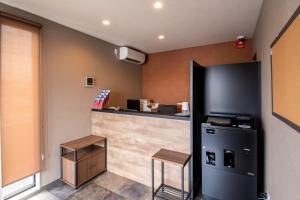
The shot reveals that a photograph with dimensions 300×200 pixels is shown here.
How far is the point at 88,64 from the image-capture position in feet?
10.8

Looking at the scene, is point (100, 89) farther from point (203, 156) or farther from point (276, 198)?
point (276, 198)

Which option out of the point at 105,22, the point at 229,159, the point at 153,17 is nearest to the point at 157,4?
the point at 153,17

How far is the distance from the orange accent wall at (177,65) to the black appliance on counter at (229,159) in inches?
90.9

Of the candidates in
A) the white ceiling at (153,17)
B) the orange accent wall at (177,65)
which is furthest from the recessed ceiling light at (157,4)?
the orange accent wall at (177,65)

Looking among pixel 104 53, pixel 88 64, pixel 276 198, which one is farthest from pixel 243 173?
pixel 104 53

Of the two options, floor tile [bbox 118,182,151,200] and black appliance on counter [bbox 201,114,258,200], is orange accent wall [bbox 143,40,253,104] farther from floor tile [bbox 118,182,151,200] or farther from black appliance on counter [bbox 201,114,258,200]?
floor tile [bbox 118,182,151,200]

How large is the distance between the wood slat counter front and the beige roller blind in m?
1.11

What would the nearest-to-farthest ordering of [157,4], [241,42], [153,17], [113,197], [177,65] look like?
1. [157,4]
2. [113,197]
3. [153,17]
4. [241,42]
5. [177,65]

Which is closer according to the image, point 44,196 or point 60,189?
point 44,196

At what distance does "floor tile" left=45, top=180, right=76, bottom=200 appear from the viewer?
239 centimetres

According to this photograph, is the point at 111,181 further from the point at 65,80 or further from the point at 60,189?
the point at 65,80

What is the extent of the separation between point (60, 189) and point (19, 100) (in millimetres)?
1512

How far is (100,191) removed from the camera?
8.16 ft

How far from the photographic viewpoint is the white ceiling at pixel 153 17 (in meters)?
2.20
